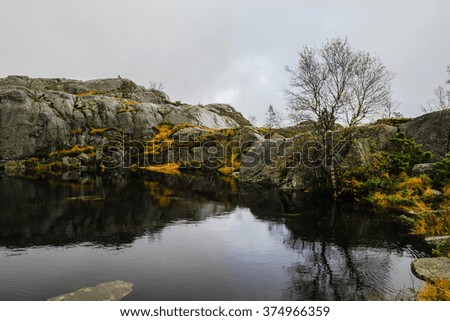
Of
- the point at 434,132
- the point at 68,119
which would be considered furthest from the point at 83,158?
the point at 434,132

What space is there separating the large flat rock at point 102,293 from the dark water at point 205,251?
331 mm

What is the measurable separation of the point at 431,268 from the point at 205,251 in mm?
8841

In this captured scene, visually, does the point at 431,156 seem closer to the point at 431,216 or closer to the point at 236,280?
the point at 431,216

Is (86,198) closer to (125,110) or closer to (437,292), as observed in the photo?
(437,292)

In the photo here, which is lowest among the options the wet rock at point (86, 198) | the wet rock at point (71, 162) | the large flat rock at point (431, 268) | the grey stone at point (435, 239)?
the large flat rock at point (431, 268)

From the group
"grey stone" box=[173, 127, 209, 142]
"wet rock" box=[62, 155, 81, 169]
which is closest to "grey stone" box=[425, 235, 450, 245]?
"grey stone" box=[173, 127, 209, 142]

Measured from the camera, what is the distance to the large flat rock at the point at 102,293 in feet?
29.5

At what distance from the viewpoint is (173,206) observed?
23.7 metres

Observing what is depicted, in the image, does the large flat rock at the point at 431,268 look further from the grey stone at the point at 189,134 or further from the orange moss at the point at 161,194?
the grey stone at the point at 189,134

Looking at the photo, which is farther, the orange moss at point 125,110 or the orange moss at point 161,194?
the orange moss at point 125,110

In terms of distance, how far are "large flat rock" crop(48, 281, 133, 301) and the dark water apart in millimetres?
331

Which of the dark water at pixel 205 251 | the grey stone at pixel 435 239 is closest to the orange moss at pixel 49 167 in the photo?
the dark water at pixel 205 251

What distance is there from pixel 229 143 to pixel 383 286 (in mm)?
50232

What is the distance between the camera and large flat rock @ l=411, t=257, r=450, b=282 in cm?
1017
